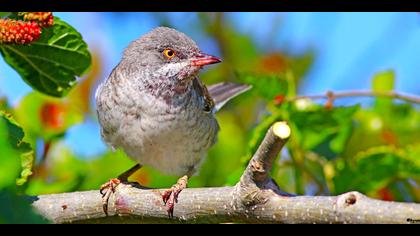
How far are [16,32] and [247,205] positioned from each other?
3.69ft

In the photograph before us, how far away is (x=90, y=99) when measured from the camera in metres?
5.13

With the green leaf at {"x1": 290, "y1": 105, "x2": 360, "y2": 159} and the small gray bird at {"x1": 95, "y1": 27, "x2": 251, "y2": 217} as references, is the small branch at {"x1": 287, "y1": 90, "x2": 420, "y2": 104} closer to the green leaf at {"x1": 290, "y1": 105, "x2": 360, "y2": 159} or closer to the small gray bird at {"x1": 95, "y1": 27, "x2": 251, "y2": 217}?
the green leaf at {"x1": 290, "y1": 105, "x2": 360, "y2": 159}

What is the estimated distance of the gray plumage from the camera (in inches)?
145

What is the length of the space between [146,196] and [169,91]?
1.18 m

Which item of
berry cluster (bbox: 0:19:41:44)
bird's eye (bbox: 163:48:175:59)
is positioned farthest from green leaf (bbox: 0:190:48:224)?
bird's eye (bbox: 163:48:175:59)

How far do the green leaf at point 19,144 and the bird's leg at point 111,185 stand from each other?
1.06ft

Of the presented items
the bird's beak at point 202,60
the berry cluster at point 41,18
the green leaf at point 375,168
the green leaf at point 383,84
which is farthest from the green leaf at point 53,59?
the green leaf at point 383,84

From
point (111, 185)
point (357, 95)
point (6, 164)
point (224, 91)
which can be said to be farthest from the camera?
point (224, 91)

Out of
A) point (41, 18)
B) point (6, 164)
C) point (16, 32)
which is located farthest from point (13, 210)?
point (41, 18)

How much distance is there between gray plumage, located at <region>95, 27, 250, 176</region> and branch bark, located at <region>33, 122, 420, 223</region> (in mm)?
820

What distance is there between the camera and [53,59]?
10.3ft

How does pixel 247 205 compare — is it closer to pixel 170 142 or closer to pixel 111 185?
pixel 111 185
